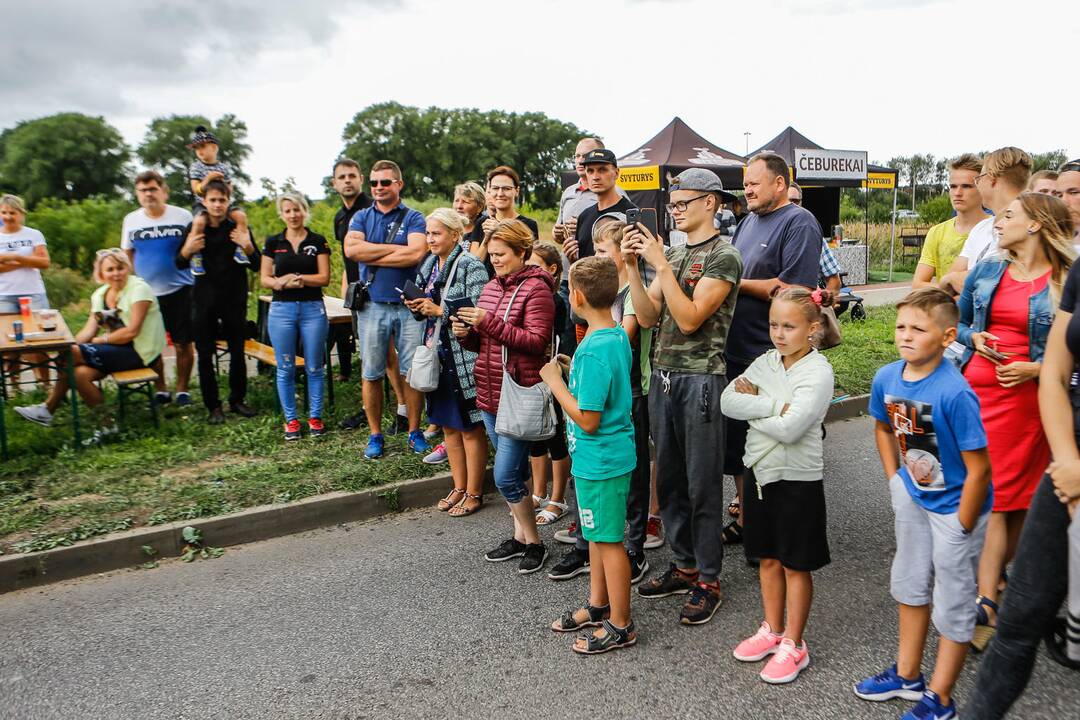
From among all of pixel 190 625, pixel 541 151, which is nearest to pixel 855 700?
pixel 190 625

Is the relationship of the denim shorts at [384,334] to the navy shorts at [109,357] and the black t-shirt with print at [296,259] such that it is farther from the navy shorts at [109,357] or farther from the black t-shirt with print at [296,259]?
the navy shorts at [109,357]

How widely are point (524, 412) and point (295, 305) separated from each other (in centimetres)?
306

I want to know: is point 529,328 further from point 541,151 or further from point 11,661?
point 541,151

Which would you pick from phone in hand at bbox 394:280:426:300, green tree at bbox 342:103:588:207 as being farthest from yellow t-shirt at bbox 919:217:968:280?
green tree at bbox 342:103:588:207

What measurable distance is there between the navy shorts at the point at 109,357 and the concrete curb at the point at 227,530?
2.54 meters

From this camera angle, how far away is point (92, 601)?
4.11 meters

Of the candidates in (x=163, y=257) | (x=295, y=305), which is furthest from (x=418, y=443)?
(x=163, y=257)

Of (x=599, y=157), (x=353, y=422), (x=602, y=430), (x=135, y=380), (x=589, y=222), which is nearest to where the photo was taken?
(x=602, y=430)

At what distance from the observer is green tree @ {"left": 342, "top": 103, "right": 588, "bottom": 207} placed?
75812mm

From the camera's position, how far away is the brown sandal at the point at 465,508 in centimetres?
517

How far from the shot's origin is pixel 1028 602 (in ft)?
7.39

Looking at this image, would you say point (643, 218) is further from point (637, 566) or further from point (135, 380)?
point (135, 380)

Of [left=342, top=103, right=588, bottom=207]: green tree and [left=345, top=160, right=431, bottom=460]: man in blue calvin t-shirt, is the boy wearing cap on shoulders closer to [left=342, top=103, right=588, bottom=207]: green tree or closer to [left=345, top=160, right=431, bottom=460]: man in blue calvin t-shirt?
[left=345, top=160, right=431, bottom=460]: man in blue calvin t-shirt

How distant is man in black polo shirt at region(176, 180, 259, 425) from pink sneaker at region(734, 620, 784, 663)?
510cm
